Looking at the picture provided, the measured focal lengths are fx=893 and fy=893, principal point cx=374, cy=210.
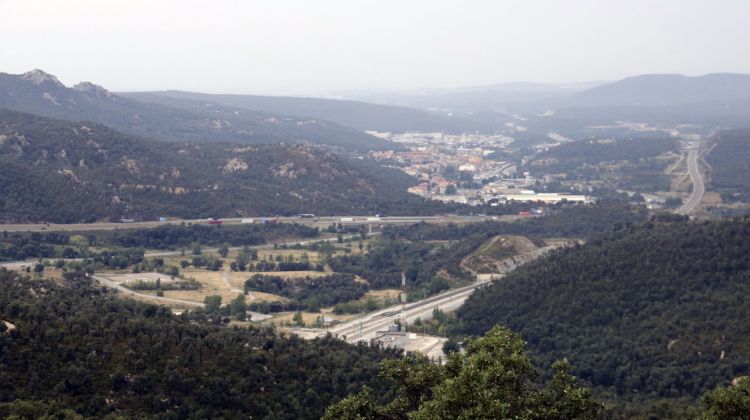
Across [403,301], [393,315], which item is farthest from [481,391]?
[403,301]

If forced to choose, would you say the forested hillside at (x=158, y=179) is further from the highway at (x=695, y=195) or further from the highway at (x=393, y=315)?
the highway at (x=393, y=315)

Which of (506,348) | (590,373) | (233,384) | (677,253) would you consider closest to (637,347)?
(590,373)

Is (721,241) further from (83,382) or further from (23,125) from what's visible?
(23,125)

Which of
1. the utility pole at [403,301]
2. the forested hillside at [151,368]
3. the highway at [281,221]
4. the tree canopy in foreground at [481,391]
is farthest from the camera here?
the highway at [281,221]

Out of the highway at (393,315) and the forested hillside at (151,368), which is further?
the highway at (393,315)

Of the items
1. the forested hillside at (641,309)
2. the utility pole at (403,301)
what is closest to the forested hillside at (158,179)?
the utility pole at (403,301)
